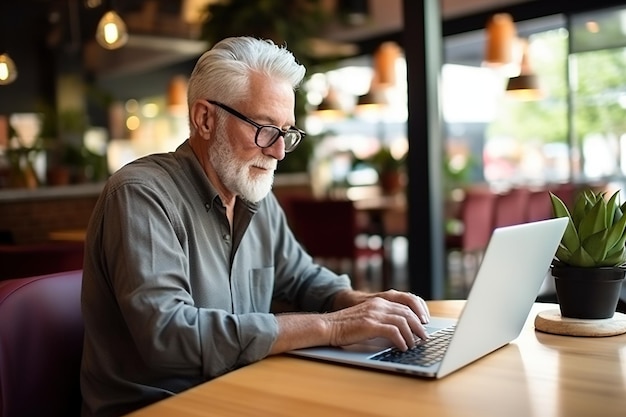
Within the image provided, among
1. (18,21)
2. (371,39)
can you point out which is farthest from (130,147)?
(371,39)

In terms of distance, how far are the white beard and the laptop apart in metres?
0.46

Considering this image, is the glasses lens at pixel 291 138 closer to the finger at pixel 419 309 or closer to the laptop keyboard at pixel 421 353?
the finger at pixel 419 309

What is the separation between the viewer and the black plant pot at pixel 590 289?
149 cm

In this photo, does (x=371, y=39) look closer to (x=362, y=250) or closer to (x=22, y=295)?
(x=362, y=250)

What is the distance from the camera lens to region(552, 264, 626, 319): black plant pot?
4.90 ft

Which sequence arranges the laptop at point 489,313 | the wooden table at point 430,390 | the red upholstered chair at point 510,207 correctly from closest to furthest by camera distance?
the wooden table at point 430,390 < the laptop at point 489,313 < the red upholstered chair at point 510,207

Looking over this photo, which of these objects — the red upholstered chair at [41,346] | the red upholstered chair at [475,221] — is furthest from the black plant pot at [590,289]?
the red upholstered chair at [475,221]

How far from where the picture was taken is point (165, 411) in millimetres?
1091

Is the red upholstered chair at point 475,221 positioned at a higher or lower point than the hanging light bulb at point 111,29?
lower

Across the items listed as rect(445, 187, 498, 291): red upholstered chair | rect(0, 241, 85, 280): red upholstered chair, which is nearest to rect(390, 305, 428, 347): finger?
rect(0, 241, 85, 280): red upholstered chair

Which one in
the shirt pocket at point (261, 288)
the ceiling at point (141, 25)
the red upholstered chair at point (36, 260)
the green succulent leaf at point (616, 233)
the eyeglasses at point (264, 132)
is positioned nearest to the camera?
the green succulent leaf at point (616, 233)

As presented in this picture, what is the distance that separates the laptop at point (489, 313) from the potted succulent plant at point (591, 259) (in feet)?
0.23

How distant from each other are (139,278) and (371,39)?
26.5ft

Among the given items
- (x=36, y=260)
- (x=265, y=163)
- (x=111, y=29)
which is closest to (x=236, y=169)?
(x=265, y=163)
